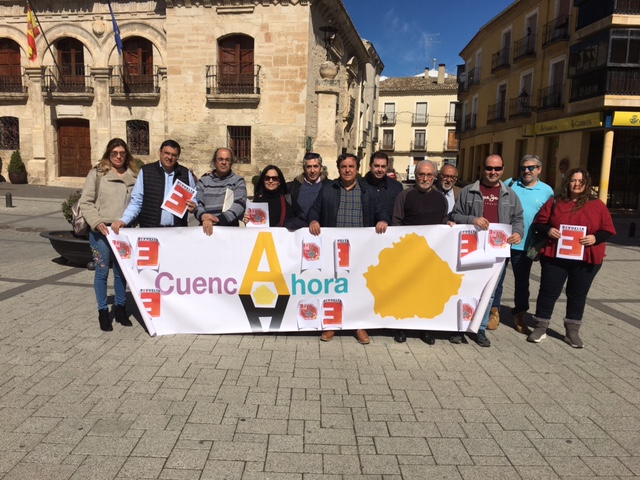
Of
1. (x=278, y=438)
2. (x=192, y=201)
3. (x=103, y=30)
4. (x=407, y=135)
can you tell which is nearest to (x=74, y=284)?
(x=192, y=201)

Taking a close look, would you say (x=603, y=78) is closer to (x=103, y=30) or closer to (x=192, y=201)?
(x=192, y=201)

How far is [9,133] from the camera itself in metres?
24.2

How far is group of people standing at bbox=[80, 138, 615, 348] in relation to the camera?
15.3ft

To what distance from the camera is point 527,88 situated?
24797 mm

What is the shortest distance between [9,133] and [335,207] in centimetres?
2563

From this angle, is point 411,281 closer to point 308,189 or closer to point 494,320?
point 494,320

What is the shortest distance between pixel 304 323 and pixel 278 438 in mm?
1844

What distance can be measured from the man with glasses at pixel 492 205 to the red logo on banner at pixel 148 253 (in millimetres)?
3046

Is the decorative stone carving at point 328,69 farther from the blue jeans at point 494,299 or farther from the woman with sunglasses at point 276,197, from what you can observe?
the blue jeans at point 494,299

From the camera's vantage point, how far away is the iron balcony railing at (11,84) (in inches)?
932

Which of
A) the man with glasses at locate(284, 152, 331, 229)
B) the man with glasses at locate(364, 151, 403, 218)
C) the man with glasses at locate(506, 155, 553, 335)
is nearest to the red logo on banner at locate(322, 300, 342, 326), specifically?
the man with glasses at locate(284, 152, 331, 229)

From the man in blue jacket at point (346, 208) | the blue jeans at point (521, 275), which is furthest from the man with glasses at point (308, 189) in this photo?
the blue jeans at point (521, 275)

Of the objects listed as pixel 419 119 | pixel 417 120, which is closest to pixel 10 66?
pixel 417 120

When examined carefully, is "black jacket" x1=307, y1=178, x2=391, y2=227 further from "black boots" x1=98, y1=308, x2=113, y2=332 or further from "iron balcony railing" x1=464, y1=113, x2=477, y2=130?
"iron balcony railing" x1=464, y1=113, x2=477, y2=130
